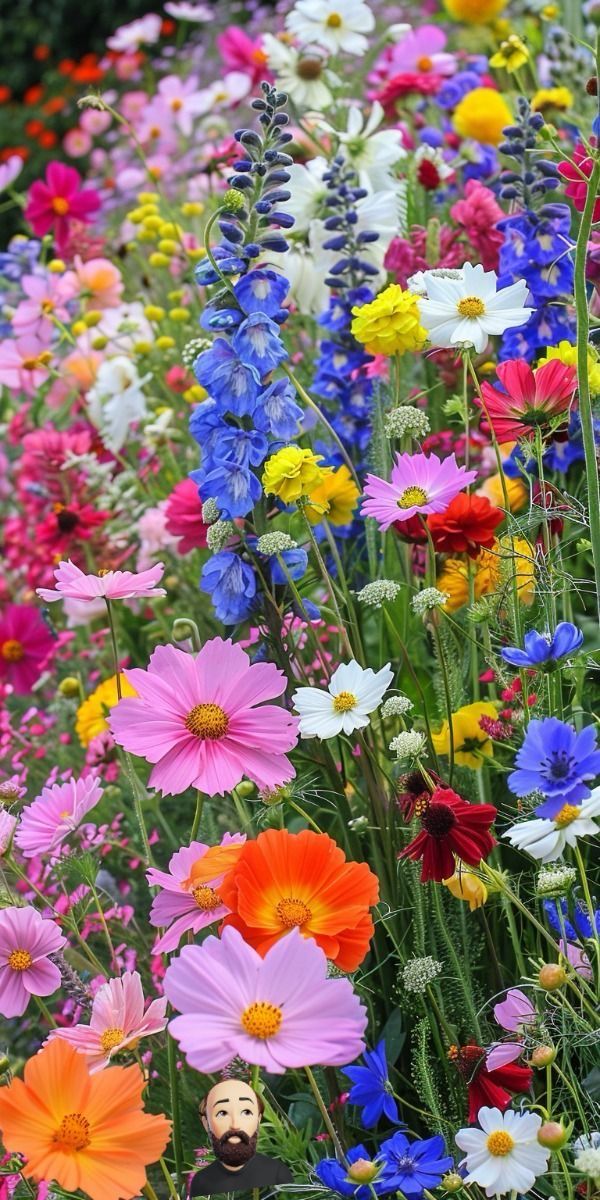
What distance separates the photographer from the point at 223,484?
0.97m

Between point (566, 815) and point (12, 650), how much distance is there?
105 cm

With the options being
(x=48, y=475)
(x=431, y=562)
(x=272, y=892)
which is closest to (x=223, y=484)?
(x=431, y=562)

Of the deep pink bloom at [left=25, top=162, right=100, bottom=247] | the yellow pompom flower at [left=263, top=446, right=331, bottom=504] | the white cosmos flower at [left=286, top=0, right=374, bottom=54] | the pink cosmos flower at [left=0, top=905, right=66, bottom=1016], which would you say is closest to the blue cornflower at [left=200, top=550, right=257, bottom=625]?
the yellow pompom flower at [left=263, top=446, right=331, bottom=504]

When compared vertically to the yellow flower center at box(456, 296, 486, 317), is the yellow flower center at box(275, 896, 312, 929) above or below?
below

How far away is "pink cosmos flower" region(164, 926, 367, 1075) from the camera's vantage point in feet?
2.03

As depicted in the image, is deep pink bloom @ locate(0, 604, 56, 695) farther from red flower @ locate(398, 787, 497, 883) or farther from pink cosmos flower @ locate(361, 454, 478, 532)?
red flower @ locate(398, 787, 497, 883)

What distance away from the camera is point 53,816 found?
92cm

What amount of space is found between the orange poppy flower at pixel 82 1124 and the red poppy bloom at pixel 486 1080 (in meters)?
0.23

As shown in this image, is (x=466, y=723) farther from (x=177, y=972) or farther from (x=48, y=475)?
(x=48, y=475)

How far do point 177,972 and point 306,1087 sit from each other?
0.42 metres

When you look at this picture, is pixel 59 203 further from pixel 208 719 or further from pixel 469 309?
pixel 208 719

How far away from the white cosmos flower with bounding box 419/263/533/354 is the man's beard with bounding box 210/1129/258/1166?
1.79ft

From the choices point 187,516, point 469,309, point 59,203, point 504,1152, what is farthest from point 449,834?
point 59,203

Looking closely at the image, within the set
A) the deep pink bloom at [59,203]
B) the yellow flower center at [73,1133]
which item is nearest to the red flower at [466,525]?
the yellow flower center at [73,1133]
